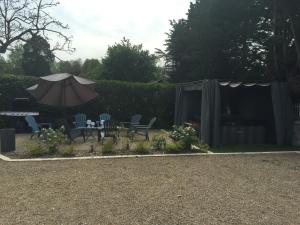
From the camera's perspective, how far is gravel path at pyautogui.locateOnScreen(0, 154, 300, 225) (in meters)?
4.20

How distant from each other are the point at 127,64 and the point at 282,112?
20.0 m

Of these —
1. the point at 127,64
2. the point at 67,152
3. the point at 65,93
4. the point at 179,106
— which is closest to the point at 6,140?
the point at 67,152

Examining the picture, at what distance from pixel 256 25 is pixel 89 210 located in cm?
1673

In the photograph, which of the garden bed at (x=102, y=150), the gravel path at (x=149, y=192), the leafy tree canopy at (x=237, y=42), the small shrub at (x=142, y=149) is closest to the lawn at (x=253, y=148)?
the garden bed at (x=102, y=150)

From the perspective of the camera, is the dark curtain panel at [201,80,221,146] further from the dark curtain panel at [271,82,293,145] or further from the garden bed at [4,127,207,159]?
the dark curtain panel at [271,82,293,145]

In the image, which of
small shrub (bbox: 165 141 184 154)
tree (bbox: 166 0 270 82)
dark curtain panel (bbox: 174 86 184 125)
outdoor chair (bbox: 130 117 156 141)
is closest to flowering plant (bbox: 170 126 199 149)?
small shrub (bbox: 165 141 184 154)

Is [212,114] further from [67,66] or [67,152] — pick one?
[67,66]

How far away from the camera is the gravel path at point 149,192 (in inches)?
165

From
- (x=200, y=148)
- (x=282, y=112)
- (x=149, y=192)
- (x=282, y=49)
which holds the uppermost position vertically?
(x=282, y=49)

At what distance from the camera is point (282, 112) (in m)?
11.7

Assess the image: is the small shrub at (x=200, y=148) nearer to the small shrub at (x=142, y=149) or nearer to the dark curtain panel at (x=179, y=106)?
the small shrub at (x=142, y=149)

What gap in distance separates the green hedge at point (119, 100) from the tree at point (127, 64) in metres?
13.0

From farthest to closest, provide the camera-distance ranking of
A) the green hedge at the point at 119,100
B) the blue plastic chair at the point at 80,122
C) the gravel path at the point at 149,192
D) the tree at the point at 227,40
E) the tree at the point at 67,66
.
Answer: the tree at the point at 67,66 < the tree at the point at 227,40 < the green hedge at the point at 119,100 < the blue plastic chair at the point at 80,122 < the gravel path at the point at 149,192

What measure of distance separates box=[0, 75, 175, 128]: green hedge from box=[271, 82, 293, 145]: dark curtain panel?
6.51 meters
